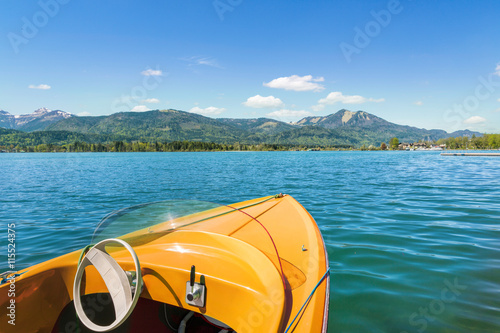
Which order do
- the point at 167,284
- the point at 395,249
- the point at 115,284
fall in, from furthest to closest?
the point at 395,249 < the point at 167,284 < the point at 115,284

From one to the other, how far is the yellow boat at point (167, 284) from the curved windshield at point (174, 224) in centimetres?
1

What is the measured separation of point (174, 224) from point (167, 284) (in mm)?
1005

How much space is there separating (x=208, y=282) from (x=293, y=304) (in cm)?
79

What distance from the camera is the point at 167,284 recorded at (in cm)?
242

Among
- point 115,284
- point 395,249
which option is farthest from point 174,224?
point 395,249

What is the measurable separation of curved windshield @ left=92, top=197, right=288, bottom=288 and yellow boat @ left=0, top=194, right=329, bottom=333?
0.5 inches

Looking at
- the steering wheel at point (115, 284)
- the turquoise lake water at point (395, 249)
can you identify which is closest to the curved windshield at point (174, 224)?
the steering wheel at point (115, 284)

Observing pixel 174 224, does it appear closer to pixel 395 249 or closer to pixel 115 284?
pixel 115 284

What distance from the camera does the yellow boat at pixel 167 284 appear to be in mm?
2154

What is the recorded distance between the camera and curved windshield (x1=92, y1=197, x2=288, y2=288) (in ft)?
9.88

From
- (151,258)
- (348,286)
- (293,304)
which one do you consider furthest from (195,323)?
(348,286)

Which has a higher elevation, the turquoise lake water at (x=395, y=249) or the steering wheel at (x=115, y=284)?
the steering wheel at (x=115, y=284)

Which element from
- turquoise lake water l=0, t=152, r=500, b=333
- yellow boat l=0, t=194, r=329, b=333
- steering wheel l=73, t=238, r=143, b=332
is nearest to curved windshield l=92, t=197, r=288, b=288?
yellow boat l=0, t=194, r=329, b=333

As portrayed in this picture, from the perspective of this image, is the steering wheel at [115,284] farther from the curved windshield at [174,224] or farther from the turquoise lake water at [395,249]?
the turquoise lake water at [395,249]
